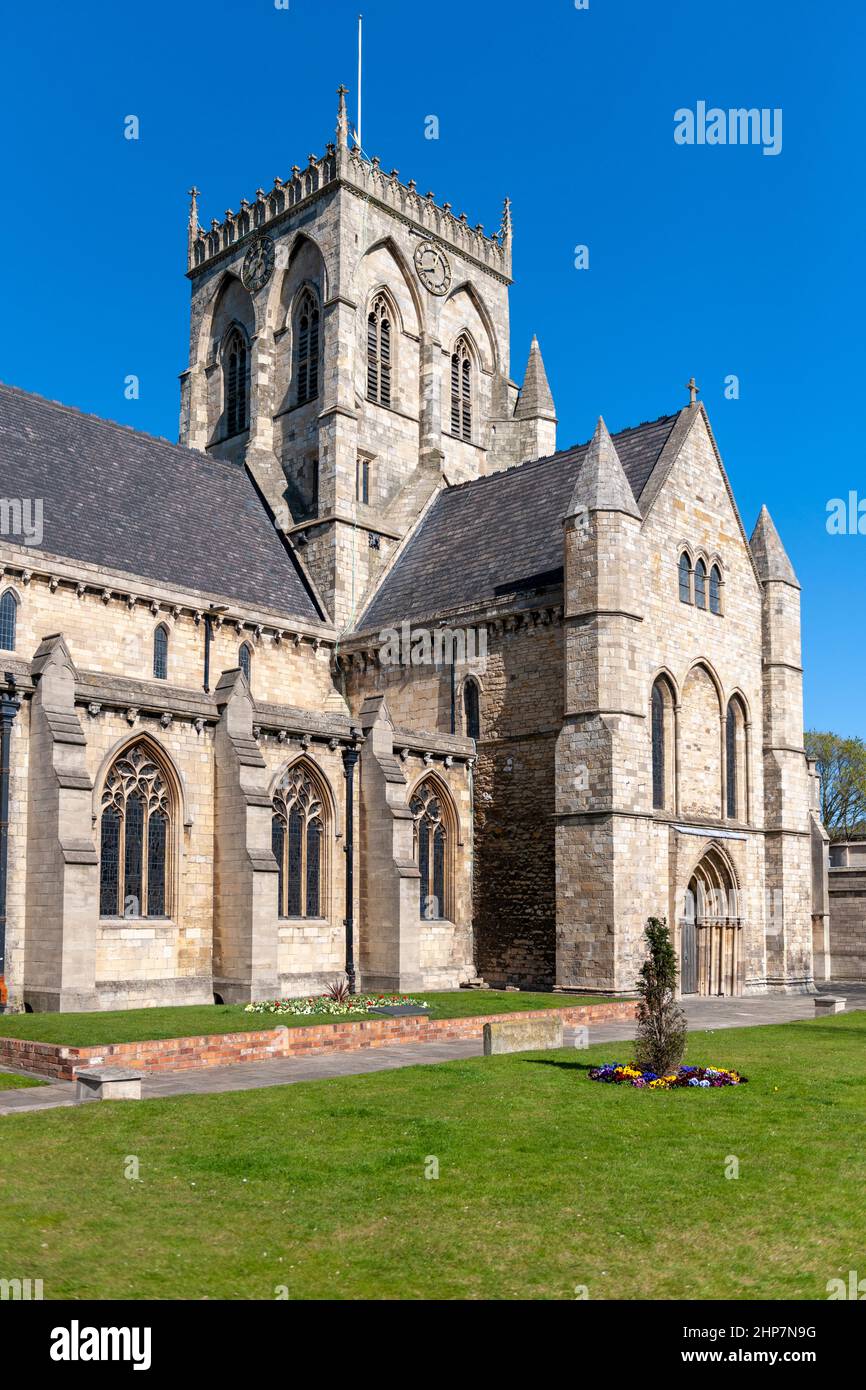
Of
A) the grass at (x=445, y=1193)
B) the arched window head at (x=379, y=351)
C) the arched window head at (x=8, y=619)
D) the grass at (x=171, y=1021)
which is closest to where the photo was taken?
the grass at (x=445, y=1193)

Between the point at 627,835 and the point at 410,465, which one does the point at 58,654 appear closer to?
the point at 627,835

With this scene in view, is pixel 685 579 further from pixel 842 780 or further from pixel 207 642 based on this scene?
pixel 842 780

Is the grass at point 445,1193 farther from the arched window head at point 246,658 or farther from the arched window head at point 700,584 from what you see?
the arched window head at point 700,584

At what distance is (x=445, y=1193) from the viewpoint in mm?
10414

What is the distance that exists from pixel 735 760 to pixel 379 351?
20070 mm

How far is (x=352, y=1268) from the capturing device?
838 centimetres

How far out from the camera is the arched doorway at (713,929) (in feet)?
113

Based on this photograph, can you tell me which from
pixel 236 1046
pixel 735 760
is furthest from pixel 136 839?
pixel 735 760

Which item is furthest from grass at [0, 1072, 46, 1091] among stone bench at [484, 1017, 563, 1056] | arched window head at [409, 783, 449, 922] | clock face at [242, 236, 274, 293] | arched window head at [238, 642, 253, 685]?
clock face at [242, 236, 274, 293]

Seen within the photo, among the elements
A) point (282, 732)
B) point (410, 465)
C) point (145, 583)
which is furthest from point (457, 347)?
point (282, 732)

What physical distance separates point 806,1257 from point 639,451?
97.8 ft

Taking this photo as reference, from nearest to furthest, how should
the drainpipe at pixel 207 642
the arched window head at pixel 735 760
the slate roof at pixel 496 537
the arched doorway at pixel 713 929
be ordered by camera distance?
the drainpipe at pixel 207 642 → the arched doorway at pixel 713 929 → the slate roof at pixel 496 537 → the arched window head at pixel 735 760

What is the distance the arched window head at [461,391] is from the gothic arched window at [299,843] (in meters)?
21.3

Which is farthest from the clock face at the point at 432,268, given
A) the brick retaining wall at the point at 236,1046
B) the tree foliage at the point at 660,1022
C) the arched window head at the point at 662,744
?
the tree foliage at the point at 660,1022
